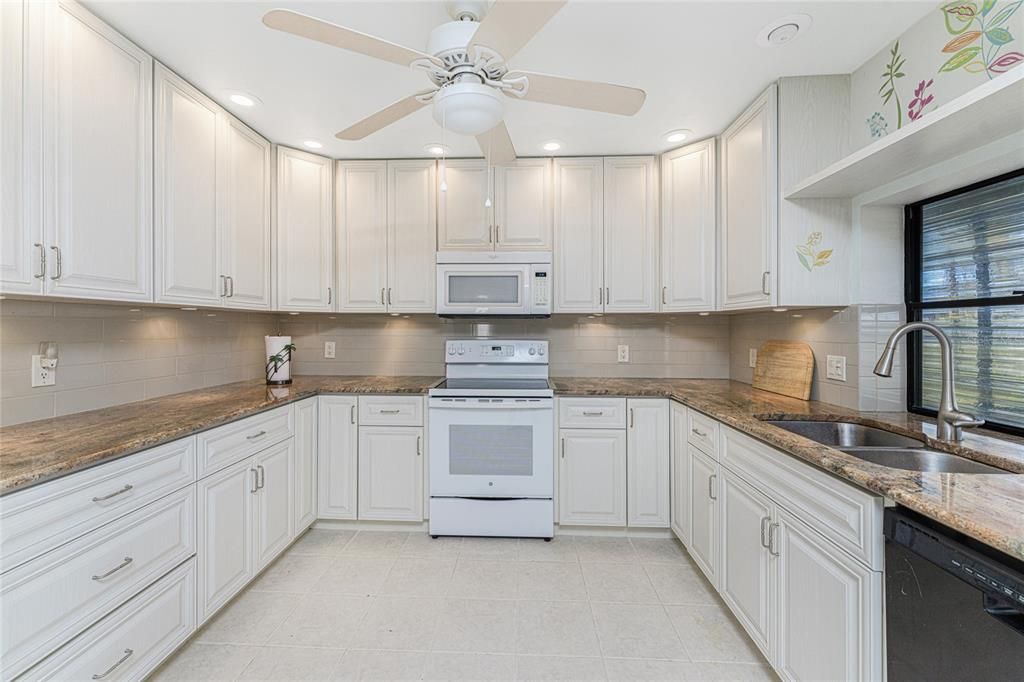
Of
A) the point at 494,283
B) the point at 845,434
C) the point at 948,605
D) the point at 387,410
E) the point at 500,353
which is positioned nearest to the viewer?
the point at 948,605

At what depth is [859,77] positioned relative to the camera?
5.92 ft

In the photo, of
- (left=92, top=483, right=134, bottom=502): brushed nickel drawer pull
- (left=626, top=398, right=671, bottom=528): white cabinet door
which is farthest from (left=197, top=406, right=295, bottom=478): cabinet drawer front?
(left=626, top=398, right=671, bottom=528): white cabinet door

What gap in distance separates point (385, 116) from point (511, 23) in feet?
2.07

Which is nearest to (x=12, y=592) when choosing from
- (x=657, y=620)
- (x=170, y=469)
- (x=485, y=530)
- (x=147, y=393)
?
(x=170, y=469)

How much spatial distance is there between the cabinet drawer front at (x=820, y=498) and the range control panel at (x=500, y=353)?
4.66 ft

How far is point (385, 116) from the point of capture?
150 cm

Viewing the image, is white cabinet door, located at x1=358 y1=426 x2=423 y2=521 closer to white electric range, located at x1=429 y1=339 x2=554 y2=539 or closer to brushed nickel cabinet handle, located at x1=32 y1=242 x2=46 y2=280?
white electric range, located at x1=429 y1=339 x2=554 y2=539

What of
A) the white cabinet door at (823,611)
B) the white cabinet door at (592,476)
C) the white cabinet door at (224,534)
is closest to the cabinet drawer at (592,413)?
the white cabinet door at (592,476)

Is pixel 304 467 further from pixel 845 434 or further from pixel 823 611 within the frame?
pixel 845 434

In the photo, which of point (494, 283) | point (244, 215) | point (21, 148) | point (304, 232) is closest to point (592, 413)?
point (494, 283)

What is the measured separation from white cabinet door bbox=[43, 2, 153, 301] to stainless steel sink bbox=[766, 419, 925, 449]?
2.62 metres

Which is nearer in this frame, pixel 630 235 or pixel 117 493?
pixel 117 493

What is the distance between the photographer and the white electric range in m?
2.42

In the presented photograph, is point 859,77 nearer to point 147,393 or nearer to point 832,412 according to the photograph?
point 832,412
